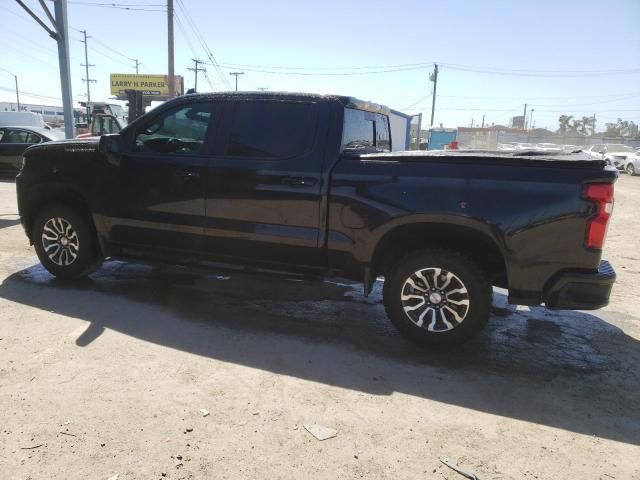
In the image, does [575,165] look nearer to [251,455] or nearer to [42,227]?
[251,455]

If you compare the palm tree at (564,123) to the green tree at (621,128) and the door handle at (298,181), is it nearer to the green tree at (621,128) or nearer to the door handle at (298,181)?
the green tree at (621,128)

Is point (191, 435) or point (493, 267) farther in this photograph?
point (493, 267)

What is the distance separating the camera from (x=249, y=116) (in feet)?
14.3

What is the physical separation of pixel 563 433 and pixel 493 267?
1.43 m

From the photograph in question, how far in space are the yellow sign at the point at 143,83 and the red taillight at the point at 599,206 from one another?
60.3m

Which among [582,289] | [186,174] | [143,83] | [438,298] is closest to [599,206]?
[582,289]

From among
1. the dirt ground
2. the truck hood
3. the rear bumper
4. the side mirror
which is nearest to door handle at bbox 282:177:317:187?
the dirt ground

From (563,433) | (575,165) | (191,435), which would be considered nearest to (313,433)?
(191,435)

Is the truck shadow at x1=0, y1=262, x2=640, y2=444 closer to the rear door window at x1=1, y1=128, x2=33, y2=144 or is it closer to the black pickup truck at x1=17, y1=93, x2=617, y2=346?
the black pickup truck at x1=17, y1=93, x2=617, y2=346

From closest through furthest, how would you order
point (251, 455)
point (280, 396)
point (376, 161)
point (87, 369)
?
point (251, 455) < point (280, 396) < point (87, 369) < point (376, 161)

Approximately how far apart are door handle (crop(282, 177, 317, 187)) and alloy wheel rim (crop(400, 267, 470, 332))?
3.61 ft

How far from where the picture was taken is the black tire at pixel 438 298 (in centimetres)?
370

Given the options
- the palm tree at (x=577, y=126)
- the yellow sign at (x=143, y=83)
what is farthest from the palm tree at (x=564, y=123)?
the yellow sign at (x=143, y=83)

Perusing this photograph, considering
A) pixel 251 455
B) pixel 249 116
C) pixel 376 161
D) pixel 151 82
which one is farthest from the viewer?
pixel 151 82
